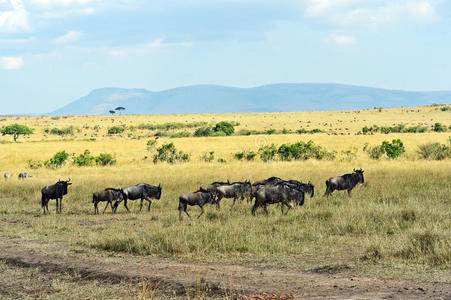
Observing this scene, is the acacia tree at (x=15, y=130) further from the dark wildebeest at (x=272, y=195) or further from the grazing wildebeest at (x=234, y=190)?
the dark wildebeest at (x=272, y=195)

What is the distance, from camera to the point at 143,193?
65.3 feet

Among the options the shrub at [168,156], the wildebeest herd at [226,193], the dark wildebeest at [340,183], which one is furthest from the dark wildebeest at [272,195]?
the shrub at [168,156]

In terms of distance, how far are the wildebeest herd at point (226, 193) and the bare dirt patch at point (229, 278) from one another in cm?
573

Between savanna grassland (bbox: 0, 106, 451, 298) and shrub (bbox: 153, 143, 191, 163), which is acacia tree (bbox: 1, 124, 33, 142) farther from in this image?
savanna grassland (bbox: 0, 106, 451, 298)

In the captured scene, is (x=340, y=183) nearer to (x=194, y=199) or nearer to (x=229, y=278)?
(x=194, y=199)

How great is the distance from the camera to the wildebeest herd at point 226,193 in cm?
1691

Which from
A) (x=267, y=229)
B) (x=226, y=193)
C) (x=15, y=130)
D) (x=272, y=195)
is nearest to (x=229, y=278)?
(x=267, y=229)

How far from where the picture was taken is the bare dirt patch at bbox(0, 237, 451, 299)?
333 inches

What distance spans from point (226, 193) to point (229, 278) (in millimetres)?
9604

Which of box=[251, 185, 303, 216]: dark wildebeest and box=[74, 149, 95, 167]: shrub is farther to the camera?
box=[74, 149, 95, 167]: shrub

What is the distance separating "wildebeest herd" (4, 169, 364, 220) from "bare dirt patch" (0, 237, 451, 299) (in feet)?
18.8

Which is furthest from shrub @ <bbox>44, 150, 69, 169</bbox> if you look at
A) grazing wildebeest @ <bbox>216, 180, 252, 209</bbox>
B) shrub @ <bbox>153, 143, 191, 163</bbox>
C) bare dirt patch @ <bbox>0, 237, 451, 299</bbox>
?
bare dirt patch @ <bbox>0, 237, 451, 299</bbox>

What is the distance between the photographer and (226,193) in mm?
19094

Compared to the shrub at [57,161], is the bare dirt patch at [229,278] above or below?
above
